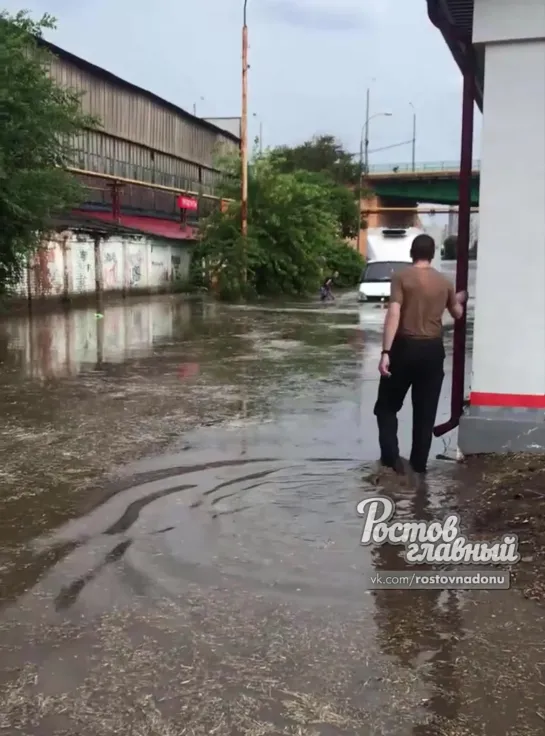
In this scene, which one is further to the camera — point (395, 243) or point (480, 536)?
point (395, 243)

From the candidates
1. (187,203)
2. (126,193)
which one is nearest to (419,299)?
(126,193)

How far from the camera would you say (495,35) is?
6.22 meters

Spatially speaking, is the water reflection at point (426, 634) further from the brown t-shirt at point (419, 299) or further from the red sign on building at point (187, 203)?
the red sign on building at point (187, 203)

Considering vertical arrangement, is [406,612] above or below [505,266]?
below

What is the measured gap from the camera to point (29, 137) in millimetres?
17109

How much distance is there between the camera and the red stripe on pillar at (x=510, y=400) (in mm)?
6496

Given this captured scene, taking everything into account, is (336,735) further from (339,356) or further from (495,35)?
(339,356)

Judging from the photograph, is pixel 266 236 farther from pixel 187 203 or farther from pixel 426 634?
pixel 426 634

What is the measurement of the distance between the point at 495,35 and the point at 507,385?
2627 millimetres

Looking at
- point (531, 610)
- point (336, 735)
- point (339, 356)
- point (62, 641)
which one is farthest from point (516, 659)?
point (339, 356)

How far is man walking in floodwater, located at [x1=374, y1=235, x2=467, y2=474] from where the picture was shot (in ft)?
20.4

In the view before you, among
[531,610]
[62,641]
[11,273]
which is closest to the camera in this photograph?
→ [62,641]

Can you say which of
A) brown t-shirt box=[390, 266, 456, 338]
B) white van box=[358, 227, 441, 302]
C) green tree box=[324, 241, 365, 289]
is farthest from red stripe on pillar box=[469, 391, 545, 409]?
green tree box=[324, 241, 365, 289]

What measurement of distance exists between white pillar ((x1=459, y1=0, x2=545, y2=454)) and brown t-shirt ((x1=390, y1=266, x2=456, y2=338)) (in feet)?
1.46
